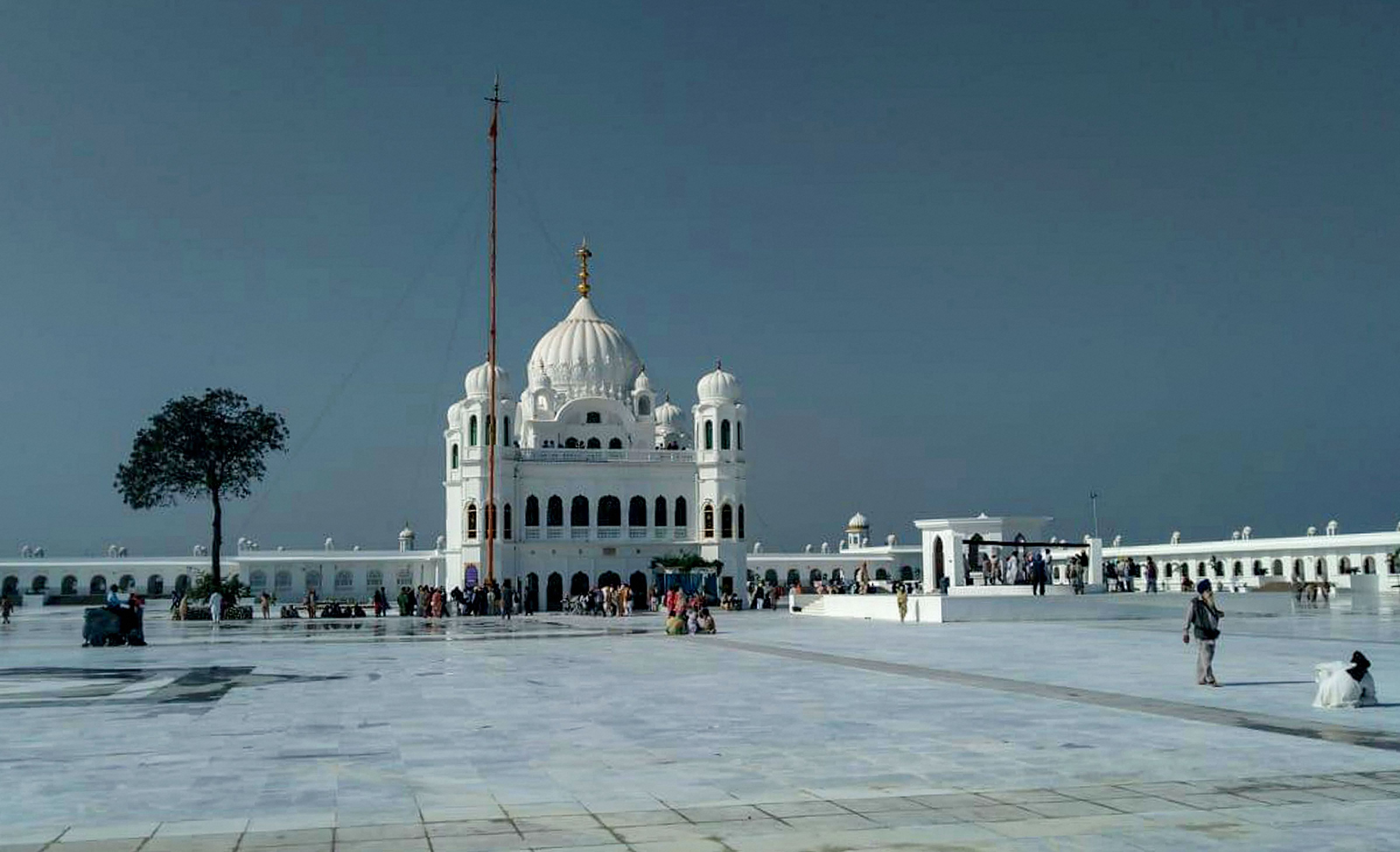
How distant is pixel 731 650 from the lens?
24141mm

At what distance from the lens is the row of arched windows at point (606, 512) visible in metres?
60.2

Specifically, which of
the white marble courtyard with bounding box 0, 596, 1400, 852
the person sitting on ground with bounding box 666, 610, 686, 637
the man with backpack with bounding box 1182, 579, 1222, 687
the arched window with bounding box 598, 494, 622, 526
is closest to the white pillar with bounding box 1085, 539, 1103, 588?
the person sitting on ground with bounding box 666, 610, 686, 637

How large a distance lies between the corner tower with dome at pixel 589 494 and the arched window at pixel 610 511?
0.18 feet

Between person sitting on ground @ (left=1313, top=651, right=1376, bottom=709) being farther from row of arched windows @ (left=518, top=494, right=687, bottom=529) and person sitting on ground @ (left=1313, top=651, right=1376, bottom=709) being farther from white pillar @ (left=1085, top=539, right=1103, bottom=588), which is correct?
row of arched windows @ (left=518, top=494, right=687, bottom=529)

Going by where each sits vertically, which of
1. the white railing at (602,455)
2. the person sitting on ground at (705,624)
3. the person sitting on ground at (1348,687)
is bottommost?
the person sitting on ground at (705,624)

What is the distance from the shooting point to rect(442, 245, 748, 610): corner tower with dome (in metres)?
59.3

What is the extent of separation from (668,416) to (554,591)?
14771 mm

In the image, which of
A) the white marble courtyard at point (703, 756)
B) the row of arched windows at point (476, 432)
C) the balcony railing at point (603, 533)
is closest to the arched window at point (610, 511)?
the balcony railing at point (603, 533)

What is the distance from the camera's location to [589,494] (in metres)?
60.9

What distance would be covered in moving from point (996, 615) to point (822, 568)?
4637 centimetres

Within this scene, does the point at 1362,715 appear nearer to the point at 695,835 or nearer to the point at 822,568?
the point at 695,835

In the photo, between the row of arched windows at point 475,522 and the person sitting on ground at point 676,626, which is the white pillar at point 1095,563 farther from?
the row of arched windows at point 475,522

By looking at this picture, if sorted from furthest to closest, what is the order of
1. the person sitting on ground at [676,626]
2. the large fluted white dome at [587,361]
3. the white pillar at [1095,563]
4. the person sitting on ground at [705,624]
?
the large fluted white dome at [587,361] < the white pillar at [1095,563] < the person sitting on ground at [705,624] < the person sitting on ground at [676,626]

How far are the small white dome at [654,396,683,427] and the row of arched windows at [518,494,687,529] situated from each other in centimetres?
971
